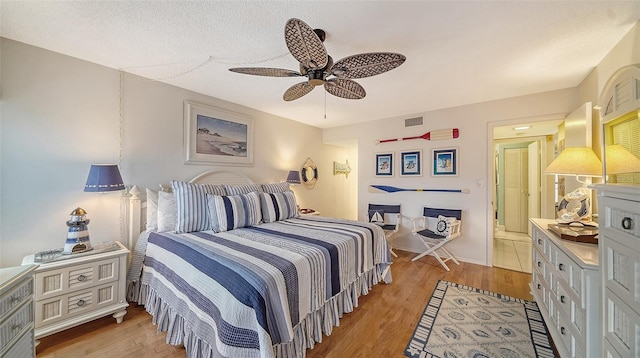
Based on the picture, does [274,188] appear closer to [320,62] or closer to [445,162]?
[320,62]

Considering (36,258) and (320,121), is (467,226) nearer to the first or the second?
(320,121)

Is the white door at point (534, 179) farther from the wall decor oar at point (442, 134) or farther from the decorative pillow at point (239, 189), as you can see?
the decorative pillow at point (239, 189)

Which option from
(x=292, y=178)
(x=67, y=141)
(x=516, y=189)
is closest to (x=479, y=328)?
(x=292, y=178)

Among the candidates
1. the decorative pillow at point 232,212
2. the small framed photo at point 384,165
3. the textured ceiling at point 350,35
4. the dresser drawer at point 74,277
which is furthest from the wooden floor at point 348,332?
the textured ceiling at point 350,35

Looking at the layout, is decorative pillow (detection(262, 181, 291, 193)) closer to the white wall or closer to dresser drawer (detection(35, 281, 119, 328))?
the white wall

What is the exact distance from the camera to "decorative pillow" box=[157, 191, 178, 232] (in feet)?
7.62

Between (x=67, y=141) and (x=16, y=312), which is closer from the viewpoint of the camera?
(x=16, y=312)

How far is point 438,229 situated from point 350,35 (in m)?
2.87

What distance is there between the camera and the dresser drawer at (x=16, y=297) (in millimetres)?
1062

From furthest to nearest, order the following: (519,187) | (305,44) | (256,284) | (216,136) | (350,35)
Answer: (519,187) → (216,136) → (350,35) → (305,44) → (256,284)

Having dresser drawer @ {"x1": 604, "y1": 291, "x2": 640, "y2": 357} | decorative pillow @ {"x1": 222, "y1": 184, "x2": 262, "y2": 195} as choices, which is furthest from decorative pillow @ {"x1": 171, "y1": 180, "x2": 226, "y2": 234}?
dresser drawer @ {"x1": 604, "y1": 291, "x2": 640, "y2": 357}

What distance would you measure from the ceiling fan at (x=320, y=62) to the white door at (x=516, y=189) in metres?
5.30

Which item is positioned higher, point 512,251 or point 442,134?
point 442,134

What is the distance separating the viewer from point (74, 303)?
1810mm
